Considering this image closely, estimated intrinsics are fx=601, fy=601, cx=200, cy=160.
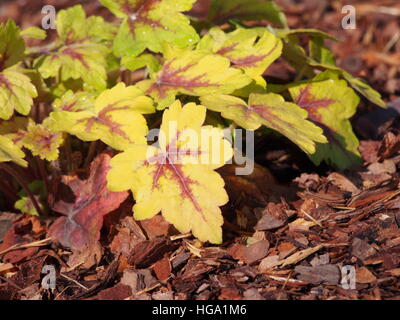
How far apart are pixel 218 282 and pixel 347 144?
0.85 metres

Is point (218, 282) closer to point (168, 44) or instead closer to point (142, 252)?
point (142, 252)

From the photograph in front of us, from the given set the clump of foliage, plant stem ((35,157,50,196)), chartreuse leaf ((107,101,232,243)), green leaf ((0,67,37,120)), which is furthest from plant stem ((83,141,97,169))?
chartreuse leaf ((107,101,232,243))

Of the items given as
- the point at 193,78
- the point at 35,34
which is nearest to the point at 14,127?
the point at 35,34

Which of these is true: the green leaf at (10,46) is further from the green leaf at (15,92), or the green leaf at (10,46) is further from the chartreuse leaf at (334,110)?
the chartreuse leaf at (334,110)

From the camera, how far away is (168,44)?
2.25m

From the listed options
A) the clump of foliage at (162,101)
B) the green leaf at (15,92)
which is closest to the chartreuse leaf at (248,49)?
the clump of foliage at (162,101)

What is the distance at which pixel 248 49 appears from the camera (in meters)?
2.28

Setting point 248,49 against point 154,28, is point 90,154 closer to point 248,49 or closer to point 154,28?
point 154,28

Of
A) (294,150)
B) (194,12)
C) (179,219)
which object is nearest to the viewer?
(179,219)

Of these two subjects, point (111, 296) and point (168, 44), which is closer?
point (111, 296)

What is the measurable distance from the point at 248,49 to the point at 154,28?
0.36m

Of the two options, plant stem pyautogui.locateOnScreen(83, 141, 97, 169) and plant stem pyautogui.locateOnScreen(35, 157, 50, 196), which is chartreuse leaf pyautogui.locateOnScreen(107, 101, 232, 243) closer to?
plant stem pyautogui.locateOnScreen(83, 141, 97, 169)

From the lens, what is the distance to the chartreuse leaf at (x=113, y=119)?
6.52 ft
